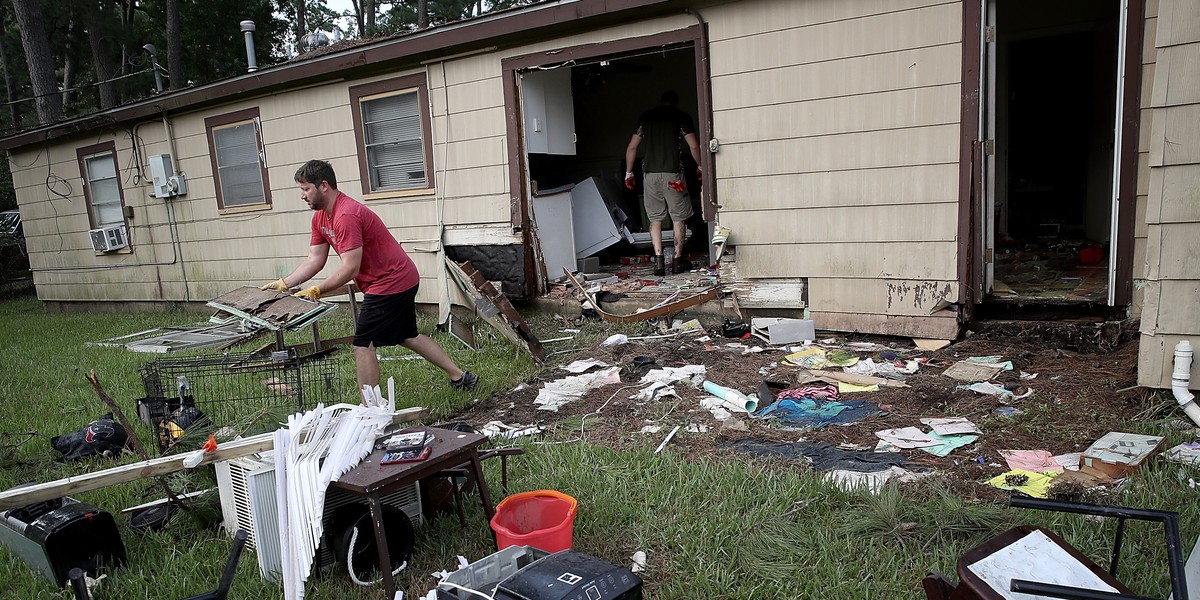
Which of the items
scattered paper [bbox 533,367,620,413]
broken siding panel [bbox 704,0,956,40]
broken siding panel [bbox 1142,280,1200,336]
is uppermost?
Result: broken siding panel [bbox 704,0,956,40]

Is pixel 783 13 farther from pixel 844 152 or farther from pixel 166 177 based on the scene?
pixel 166 177

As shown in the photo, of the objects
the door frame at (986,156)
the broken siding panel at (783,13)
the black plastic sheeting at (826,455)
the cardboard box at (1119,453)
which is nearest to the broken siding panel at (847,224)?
the door frame at (986,156)

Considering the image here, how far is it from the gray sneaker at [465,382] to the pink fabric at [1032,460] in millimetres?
3189

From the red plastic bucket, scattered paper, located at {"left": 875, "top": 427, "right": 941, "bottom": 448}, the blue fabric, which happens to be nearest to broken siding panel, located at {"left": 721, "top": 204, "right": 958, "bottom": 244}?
the blue fabric

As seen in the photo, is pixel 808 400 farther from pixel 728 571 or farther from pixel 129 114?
pixel 129 114

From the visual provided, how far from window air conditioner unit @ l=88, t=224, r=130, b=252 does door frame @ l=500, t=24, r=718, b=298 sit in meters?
7.04

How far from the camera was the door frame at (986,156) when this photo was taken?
448cm

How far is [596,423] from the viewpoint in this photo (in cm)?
429

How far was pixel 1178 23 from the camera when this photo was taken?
355 cm

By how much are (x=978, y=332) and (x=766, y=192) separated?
1.91 m

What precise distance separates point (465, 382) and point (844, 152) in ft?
10.9

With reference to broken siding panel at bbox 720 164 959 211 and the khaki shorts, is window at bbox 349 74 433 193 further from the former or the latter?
broken siding panel at bbox 720 164 959 211

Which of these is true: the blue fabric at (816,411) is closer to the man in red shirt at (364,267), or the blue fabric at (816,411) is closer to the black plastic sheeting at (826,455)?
the black plastic sheeting at (826,455)

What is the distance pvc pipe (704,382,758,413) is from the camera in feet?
14.2
